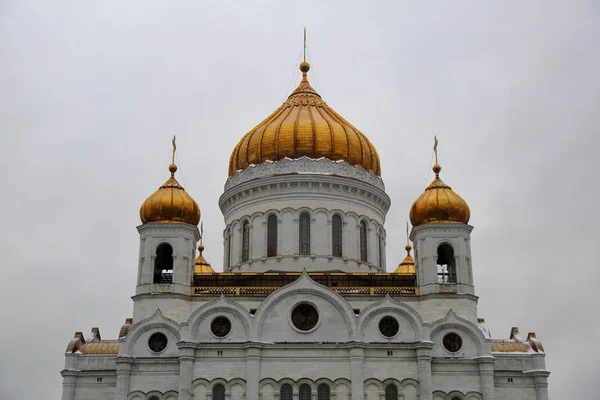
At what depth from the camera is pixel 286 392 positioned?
3506 cm

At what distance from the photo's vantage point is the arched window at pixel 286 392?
35.0m

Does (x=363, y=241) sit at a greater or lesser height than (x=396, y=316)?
greater

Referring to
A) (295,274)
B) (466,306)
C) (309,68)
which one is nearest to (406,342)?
(466,306)

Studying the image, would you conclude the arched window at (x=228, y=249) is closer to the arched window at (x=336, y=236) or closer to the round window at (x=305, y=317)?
the arched window at (x=336, y=236)

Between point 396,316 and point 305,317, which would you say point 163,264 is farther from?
point 396,316

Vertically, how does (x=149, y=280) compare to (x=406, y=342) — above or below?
above

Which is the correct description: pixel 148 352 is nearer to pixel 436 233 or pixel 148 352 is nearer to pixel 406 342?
pixel 406 342

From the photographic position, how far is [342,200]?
1663 inches

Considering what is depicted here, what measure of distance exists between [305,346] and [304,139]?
1160 centimetres

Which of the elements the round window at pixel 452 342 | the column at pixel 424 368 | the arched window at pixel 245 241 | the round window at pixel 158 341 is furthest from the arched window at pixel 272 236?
the round window at pixel 452 342

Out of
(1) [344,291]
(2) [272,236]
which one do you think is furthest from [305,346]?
(2) [272,236]

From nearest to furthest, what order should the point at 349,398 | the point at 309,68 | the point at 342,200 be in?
the point at 349,398 < the point at 342,200 < the point at 309,68

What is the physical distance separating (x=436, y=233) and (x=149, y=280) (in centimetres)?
1294

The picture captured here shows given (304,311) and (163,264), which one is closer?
(304,311)
